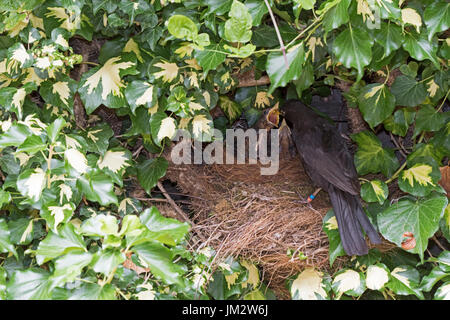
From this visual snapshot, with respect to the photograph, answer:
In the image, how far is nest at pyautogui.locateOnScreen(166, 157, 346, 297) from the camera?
1.99 meters

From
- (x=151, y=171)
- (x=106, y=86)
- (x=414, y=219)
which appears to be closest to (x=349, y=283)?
(x=414, y=219)

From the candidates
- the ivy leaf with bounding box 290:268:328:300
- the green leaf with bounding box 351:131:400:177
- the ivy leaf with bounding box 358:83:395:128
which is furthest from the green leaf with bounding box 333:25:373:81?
the ivy leaf with bounding box 290:268:328:300

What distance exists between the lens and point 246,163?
237 centimetres

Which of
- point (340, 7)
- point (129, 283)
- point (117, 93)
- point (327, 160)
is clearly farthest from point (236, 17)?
point (327, 160)

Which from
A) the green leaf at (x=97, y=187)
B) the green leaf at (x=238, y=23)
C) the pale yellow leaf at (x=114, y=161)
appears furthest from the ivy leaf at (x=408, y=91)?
the green leaf at (x=97, y=187)

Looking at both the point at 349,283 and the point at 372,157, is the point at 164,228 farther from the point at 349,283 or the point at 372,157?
the point at 372,157

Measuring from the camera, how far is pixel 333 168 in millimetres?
2105

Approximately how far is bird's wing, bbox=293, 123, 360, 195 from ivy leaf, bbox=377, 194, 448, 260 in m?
0.20

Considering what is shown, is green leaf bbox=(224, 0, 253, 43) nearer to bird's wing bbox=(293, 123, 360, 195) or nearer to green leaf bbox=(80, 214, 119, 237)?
green leaf bbox=(80, 214, 119, 237)

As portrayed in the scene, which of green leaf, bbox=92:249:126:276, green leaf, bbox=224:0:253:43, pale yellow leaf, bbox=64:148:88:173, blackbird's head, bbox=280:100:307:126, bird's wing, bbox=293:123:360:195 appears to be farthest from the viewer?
blackbird's head, bbox=280:100:307:126

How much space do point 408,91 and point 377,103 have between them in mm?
128

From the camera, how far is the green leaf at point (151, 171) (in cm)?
199

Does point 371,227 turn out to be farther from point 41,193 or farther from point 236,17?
point 41,193

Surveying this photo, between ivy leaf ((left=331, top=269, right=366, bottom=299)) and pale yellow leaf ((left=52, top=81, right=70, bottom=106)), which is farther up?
pale yellow leaf ((left=52, top=81, right=70, bottom=106))
